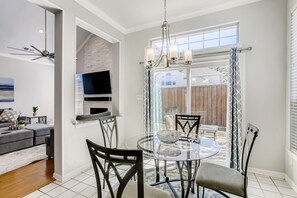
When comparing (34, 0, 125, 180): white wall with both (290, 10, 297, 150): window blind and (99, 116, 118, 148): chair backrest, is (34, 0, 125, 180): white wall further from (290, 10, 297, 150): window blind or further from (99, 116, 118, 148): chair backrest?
(290, 10, 297, 150): window blind

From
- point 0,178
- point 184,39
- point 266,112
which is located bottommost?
point 0,178

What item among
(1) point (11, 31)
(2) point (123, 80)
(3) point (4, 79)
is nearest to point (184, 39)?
(2) point (123, 80)

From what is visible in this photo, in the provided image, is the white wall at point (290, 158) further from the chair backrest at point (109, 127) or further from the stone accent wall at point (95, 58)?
the stone accent wall at point (95, 58)

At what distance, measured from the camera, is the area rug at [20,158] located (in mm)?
2879

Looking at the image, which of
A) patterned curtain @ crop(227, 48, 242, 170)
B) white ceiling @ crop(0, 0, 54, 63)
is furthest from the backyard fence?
white ceiling @ crop(0, 0, 54, 63)

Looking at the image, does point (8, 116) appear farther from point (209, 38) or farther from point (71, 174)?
point (209, 38)

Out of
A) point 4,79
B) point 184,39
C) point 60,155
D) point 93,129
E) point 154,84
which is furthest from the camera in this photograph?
point 4,79

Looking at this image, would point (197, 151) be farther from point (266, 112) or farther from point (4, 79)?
point (4, 79)

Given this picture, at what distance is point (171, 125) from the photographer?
352 centimetres

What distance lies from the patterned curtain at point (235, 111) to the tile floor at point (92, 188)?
397 mm

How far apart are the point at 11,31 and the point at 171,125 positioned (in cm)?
540

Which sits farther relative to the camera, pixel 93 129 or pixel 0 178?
pixel 93 129

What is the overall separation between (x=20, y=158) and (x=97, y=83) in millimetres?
2427

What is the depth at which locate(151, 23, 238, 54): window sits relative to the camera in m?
2.95
